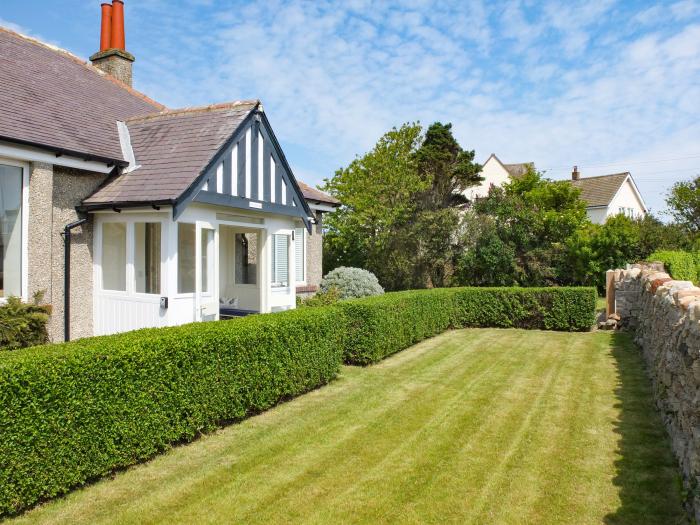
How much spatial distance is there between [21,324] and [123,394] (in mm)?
4498

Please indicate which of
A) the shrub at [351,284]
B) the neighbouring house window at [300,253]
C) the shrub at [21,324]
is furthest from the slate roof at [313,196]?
the shrub at [21,324]

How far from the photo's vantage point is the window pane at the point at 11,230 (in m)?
9.08

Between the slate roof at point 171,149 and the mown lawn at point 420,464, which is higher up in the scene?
the slate roof at point 171,149

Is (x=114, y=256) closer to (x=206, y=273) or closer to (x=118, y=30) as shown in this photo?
(x=206, y=273)

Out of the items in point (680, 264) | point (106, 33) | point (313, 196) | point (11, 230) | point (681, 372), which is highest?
point (106, 33)

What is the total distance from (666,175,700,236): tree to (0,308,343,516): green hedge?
125 ft

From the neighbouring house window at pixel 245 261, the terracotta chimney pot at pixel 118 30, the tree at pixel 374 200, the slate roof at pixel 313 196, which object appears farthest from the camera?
the tree at pixel 374 200

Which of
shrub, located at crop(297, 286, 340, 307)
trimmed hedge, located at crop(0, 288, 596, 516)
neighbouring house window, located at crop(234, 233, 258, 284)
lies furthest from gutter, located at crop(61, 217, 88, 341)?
shrub, located at crop(297, 286, 340, 307)

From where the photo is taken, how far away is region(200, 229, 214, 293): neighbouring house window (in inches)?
429

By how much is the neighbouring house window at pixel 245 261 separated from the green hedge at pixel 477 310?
4467 mm

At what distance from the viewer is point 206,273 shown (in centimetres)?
1112

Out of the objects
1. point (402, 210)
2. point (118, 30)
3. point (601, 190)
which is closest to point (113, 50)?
point (118, 30)

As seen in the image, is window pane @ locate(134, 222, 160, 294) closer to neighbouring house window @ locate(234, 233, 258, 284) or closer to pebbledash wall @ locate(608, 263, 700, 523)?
neighbouring house window @ locate(234, 233, 258, 284)

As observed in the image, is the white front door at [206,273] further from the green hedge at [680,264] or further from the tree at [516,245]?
the green hedge at [680,264]
